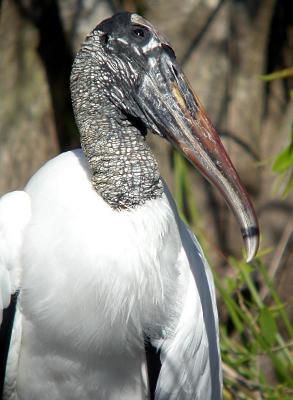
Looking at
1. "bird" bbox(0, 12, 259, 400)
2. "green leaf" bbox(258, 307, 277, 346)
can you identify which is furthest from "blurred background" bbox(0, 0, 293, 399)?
"bird" bbox(0, 12, 259, 400)

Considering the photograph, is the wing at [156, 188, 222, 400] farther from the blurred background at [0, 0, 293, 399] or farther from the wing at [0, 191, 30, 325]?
the blurred background at [0, 0, 293, 399]

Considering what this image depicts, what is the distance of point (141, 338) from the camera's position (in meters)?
3.11

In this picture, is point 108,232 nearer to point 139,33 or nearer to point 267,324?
point 139,33

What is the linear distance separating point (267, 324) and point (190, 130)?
960 mm

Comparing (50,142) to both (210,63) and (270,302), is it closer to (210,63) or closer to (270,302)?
(210,63)

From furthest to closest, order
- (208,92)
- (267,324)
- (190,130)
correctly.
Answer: (208,92) → (267,324) → (190,130)

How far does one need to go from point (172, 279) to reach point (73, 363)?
424mm

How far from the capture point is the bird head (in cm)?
287

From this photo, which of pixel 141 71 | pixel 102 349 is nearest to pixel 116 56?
pixel 141 71

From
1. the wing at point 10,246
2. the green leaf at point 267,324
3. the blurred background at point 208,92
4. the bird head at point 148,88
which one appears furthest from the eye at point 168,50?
the blurred background at point 208,92

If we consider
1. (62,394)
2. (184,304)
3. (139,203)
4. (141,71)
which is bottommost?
(62,394)

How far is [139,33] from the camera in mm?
3004

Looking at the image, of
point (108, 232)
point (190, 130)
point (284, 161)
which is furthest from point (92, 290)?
point (284, 161)

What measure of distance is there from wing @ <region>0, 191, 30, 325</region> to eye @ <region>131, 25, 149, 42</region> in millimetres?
644
